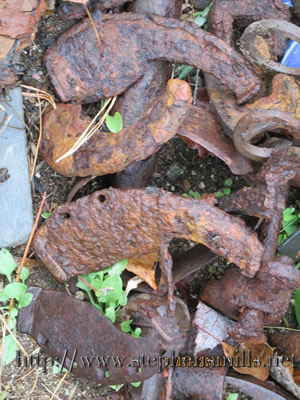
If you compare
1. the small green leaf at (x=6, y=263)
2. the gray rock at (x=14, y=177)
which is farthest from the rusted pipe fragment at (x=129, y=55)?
the small green leaf at (x=6, y=263)

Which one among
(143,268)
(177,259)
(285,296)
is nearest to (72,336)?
(143,268)

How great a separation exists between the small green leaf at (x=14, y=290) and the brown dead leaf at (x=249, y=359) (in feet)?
3.00

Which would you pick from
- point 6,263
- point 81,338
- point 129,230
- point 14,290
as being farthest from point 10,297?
point 129,230

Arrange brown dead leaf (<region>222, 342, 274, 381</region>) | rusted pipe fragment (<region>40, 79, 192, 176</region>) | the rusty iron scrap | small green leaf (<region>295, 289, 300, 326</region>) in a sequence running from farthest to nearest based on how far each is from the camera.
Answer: small green leaf (<region>295, 289, 300, 326</region>) → brown dead leaf (<region>222, 342, 274, 381</region>) → the rusty iron scrap → rusted pipe fragment (<region>40, 79, 192, 176</region>)

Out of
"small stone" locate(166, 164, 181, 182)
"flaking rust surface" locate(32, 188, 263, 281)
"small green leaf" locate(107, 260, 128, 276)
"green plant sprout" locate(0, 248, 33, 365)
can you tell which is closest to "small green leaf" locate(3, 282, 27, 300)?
"green plant sprout" locate(0, 248, 33, 365)

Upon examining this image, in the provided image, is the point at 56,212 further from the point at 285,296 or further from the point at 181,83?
the point at 285,296

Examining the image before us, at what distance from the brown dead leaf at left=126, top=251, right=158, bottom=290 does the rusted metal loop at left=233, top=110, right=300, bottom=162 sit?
0.62 metres

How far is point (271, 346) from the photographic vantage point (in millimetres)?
2266

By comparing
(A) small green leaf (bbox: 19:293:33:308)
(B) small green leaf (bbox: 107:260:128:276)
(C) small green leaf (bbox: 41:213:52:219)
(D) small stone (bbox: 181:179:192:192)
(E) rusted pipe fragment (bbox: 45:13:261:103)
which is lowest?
(A) small green leaf (bbox: 19:293:33:308)

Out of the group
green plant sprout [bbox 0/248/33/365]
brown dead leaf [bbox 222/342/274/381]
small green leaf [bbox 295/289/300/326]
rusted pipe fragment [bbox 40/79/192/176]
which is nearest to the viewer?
rusted pipe fragment [bbox 40/79/192/176]

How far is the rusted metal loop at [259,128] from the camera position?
5.92 feet

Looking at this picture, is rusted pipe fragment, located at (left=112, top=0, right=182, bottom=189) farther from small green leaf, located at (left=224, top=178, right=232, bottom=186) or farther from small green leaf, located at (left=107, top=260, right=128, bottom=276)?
small green leaf, located at (left=224, top=178, right=232, bottom=186)

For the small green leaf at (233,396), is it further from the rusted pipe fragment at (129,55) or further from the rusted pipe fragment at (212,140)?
the rusted pipe fragment at (129,55)

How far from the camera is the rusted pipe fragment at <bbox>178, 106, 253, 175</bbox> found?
195 cm
